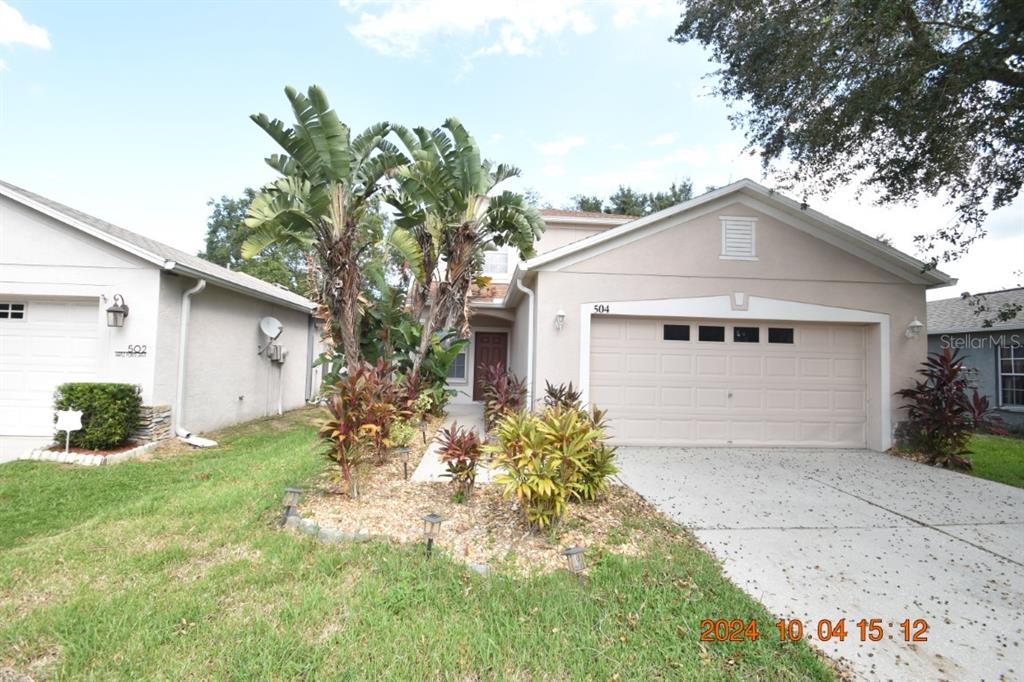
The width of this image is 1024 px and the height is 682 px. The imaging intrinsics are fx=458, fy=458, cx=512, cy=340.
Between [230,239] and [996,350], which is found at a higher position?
[230,239]

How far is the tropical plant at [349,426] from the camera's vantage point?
471 centimetres

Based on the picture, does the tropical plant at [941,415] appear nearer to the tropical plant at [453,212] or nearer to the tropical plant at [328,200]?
the tropical plant at [453,212]

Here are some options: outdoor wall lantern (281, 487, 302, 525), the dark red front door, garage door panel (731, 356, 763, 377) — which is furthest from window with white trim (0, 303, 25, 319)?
garage door panel (731, 356, 763, 377)

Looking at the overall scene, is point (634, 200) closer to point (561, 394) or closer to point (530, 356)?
point (530, 356)

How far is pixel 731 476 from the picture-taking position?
20.9 ft

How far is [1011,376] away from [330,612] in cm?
1770

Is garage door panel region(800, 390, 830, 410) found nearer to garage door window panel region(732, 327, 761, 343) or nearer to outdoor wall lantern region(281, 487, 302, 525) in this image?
garage door window panel region(732, 327, 761, 343)

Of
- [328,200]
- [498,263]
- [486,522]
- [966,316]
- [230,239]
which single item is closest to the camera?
[486,522]

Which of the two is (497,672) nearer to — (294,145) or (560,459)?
(560,459)

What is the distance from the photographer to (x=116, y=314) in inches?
312

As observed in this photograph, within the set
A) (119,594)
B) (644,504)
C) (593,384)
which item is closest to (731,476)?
(644,504)

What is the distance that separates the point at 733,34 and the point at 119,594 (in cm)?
1026

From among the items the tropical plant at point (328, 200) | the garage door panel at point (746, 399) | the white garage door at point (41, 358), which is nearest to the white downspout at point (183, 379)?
the white garage door at point (41, 358)

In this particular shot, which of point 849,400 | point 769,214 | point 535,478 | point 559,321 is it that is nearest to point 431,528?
point 535,478
